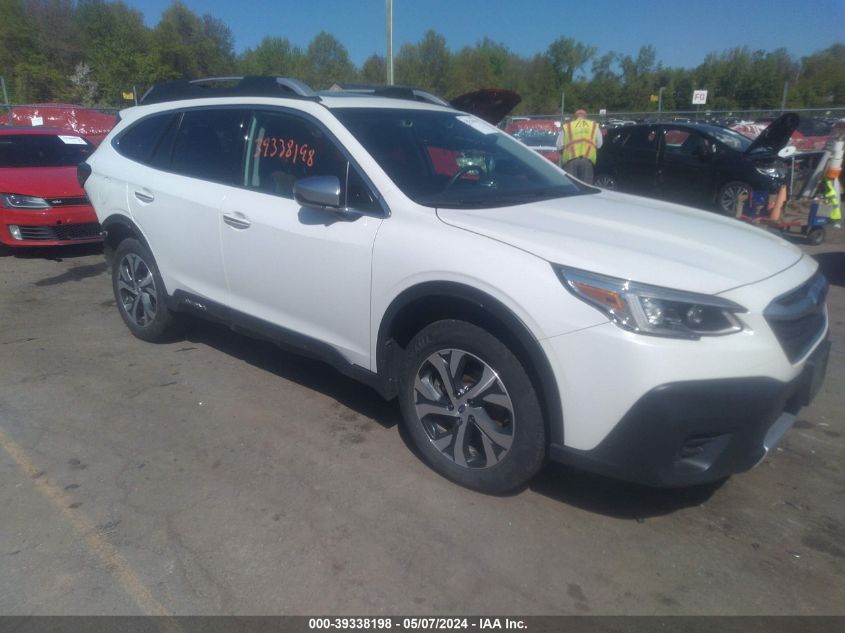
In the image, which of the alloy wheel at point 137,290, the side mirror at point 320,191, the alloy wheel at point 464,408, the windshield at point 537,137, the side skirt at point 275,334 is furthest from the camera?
the windshield at point 537,137

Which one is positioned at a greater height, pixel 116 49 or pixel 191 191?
pixel 116 49

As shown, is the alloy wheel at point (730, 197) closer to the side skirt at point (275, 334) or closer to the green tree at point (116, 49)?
the side skirt at point (275, 334)

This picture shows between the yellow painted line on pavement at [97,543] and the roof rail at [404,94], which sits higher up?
the roof rail at [404,94]

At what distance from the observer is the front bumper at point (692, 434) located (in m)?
2.57

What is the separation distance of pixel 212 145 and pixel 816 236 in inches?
332

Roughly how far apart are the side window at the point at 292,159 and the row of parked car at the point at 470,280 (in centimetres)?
1

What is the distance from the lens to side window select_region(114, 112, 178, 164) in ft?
16.1

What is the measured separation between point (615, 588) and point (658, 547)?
361 mm

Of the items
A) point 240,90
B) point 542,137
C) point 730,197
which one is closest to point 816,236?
point 730,197

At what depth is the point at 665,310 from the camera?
2623 mm

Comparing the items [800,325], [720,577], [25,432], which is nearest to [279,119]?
[25,432]

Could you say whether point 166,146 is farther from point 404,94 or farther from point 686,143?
point 686,143

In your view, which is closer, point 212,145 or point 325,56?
point 212,145

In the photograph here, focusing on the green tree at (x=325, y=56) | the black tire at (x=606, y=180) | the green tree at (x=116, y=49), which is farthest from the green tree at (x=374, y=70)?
the black tire at (x=606, y=180)
